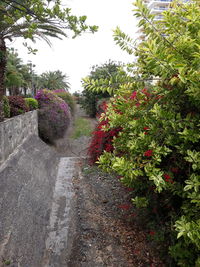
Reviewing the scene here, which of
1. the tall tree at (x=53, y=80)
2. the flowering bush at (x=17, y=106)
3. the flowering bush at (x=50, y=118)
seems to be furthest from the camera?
the tall tree at (x=53, y=80)

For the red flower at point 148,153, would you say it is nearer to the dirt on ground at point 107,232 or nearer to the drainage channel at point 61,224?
the dirt on ground at point 107,232

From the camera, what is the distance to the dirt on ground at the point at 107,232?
308 cm

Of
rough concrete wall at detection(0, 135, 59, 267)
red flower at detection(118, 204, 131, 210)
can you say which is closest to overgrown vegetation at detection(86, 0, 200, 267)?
red flower at detection(118, 204, 131, 210)

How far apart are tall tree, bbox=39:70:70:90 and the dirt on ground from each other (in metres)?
25.1

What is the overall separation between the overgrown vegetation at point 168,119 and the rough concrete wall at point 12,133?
9.33 feet

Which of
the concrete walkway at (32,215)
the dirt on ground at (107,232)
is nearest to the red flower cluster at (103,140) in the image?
the dirt on ground at (107,232)

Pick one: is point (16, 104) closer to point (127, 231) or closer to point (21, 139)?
point (21, 139)

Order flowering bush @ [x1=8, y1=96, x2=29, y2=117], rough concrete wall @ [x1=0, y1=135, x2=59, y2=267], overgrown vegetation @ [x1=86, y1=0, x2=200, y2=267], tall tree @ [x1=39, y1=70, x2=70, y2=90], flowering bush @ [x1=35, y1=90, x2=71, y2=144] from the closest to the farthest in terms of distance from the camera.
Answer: overgrown vegetation @ [x1=86, y1=0, x2=200, y2=267], rough concrete wall @ [x1=0, y1=135, x2=59, y2=267], flowering bush @ [x1=8, y1=96, x2=29, y2=117], flowering bush @ [x1=35, y1=90, x2=71, y2=144], tall tree @ [x1=39, y1=70, x2=70, y2=90]

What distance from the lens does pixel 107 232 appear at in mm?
3676

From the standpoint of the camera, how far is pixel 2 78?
5254mm

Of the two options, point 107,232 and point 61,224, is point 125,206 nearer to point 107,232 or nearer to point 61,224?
point 107,232

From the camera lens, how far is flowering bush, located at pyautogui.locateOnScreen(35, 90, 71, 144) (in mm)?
9555

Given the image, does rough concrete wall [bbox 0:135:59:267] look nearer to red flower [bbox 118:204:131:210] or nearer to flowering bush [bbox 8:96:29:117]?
red flower [bbox 118:204:131:210]

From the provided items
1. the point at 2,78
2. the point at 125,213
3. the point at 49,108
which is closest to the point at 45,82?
the point at 49,108
